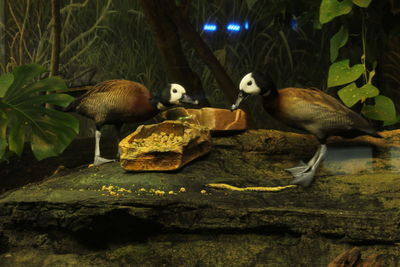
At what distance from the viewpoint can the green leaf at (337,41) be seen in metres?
1.75

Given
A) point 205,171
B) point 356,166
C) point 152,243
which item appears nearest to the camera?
point 152,243

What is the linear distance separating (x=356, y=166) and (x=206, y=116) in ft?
1.94

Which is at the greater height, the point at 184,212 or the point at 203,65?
the point at 203,65

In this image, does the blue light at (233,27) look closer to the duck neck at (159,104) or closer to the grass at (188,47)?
the grass at (188,47)

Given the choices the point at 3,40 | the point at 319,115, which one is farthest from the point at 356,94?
the point at 3,40

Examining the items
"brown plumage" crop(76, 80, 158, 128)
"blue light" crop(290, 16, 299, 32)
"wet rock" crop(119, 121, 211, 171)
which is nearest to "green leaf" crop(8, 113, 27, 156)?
"brown plumage" crop(76, 80, 158, 128)

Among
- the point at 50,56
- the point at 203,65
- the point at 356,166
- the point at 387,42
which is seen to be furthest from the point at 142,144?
the point at 387,42

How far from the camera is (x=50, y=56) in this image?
1.91 metres

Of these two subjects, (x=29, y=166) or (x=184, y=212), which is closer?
(x=184, y=212)

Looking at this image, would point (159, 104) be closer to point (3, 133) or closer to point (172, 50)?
point (172, 50)

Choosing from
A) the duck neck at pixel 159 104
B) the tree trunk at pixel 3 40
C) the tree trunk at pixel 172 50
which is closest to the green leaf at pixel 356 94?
the tree trunk at pixel 172 50

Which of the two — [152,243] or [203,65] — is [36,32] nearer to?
[203,65]

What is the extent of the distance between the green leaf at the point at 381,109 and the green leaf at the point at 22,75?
1.20 metres

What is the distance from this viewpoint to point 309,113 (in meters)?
1.63
